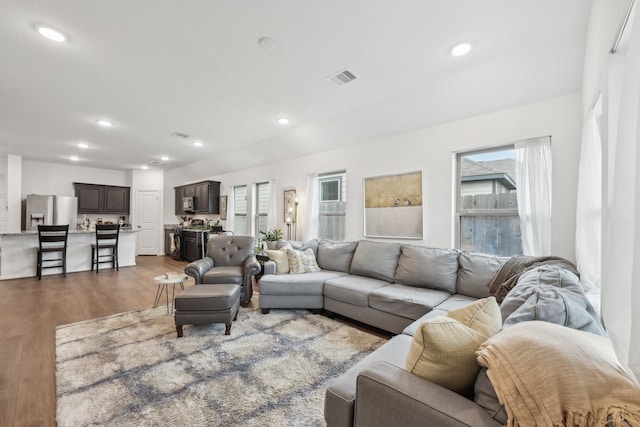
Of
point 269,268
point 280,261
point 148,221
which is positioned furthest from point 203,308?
point 148,221

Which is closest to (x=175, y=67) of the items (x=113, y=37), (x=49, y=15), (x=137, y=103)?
(x=113, y=37)

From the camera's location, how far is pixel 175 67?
254cm

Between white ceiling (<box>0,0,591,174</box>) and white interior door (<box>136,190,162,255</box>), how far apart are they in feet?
13.6

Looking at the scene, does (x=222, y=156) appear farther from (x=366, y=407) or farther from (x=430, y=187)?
(x=366, y=407)

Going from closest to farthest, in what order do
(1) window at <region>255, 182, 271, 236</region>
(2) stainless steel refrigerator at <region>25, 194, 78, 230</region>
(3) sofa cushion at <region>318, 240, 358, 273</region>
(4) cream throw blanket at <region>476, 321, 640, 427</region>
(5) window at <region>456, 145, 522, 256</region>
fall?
(4) cream throw blanket at <region>476, 321, 640, 427</region>
(5) window at <region>456, 145, 522, 256</region>
(3) sofa cushion at <region>318, 240, 358, 273</region>
(1) window at <region>255, 182, 271, 236</region>
(2) stainless steel refrigerator at <region>25, 194, 78, 230</region>

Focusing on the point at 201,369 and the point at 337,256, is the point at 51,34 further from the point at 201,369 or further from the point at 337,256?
the point at 337,256

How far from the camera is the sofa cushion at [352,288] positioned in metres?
2.84

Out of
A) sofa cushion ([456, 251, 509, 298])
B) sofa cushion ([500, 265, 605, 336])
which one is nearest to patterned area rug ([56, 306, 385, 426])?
sofa cushion ([456, 251, 509, 298])

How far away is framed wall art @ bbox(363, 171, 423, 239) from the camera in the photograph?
3.65 m

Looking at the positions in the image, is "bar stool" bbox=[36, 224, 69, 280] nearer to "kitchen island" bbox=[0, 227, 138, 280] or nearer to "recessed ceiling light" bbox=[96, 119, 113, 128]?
"kitchen island" bbox=[0, 227, 138, 280]

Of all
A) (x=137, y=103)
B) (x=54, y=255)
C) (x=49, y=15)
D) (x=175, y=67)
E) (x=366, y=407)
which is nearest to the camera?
(x=366, y=407)

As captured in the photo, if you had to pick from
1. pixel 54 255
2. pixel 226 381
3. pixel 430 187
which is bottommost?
pixel 226 381

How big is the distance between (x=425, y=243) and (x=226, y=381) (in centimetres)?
280

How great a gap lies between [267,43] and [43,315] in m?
4.11
